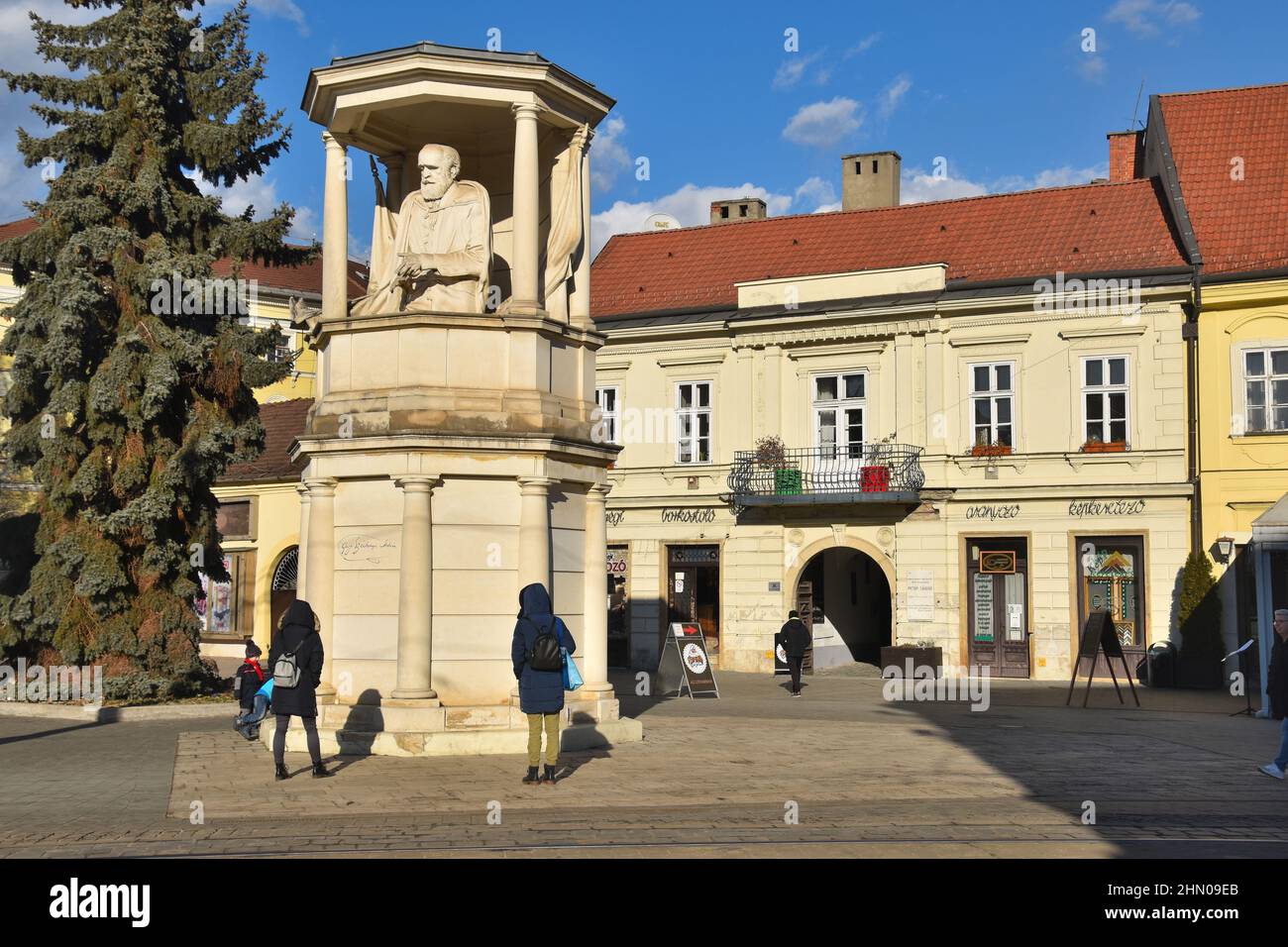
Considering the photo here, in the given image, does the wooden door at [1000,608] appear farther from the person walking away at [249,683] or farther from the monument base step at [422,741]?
the monument base step at [422,741]

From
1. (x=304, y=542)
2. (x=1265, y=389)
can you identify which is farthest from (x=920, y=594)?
(x=304, y=542)

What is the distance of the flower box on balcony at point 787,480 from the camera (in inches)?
1423

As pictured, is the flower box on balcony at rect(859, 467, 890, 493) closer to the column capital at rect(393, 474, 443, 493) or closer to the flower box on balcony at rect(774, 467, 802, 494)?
the flower box on balcony at rect(774, 467, 802, 494)

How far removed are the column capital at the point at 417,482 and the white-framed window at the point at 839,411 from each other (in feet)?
70.1

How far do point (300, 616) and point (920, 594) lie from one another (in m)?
22.8

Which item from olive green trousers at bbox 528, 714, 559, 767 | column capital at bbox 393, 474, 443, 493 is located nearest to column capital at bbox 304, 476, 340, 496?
column capital at bbox 393, 474, 443, 493

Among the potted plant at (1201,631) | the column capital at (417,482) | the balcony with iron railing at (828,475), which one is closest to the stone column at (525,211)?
the column capital at (417,482)

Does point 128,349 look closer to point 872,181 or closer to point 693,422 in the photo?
point 693,422

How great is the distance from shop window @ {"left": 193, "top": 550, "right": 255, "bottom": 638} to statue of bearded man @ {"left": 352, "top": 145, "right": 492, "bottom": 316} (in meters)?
26.8

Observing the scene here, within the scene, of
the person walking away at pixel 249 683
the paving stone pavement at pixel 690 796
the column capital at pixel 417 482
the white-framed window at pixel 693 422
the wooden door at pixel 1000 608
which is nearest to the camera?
the paving stone pavement at pixel 690 796

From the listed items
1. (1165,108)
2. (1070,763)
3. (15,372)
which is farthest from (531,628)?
(1165,108)

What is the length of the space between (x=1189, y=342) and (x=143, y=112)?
72.6 feet

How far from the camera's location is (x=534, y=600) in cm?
1349

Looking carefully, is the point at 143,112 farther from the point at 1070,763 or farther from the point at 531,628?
the point at 1070,763
